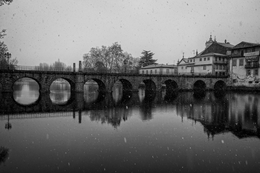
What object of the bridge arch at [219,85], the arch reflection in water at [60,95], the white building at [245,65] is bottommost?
the arch reflection in water at [60,95]

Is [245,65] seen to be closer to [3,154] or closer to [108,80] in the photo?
[108,80]

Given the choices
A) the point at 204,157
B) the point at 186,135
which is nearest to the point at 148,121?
the point at 186,135

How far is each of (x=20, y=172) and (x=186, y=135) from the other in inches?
371

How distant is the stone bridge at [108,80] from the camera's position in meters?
35.7

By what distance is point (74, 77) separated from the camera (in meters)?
40.9

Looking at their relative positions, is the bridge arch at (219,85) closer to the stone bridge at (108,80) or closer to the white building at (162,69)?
the stone bridge at (108,80)

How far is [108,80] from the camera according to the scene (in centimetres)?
4453

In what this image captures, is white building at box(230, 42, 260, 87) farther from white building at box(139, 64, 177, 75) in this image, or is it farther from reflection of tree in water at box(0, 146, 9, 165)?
reflection of tree in water at box(0, 146, 9, 165)

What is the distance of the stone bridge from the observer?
35.7 m

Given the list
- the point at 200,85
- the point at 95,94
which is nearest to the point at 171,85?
the point at 200,85

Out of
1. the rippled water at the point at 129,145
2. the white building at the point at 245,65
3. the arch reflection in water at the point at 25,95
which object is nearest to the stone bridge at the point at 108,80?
the arch reflection in water at the point at 25,95

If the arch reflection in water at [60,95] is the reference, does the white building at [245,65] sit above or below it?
above

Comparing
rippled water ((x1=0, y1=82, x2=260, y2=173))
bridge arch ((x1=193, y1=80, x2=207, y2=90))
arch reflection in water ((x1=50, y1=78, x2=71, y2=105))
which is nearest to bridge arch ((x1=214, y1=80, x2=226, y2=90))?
bridge arch ((x1=193, y1=80, x2=207, y2=90))

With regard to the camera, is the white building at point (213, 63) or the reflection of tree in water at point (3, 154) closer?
the reflection of tree in water at point (3, 154)
